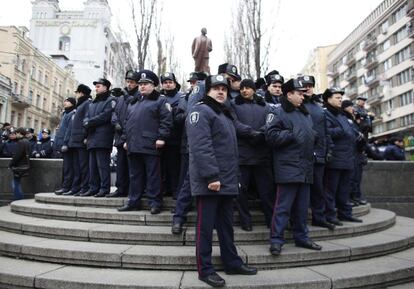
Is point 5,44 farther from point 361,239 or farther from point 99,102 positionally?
point 361,239

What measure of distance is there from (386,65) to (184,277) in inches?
2039

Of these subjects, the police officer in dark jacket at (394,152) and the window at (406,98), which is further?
the window at (406,98)

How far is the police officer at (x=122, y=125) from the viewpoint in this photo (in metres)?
6.58

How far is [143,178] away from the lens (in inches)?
235

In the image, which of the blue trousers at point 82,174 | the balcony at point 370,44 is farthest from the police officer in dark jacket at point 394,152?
the balcony at point 370,44

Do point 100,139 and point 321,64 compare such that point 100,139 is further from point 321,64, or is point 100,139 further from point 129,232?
point 321,64

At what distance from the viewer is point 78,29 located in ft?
200

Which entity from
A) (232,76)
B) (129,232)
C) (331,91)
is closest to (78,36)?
(232,76)

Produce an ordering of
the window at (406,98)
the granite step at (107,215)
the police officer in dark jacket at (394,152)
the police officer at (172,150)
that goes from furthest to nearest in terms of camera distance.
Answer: the window at (406,98) → the police officer in dark jacket at (394,152) → the police officer at (172,150) → the granite step at (107,215)

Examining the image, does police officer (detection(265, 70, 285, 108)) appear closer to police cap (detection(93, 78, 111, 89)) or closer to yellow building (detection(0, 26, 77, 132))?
police cap (detection(93, 78, 111, 89))

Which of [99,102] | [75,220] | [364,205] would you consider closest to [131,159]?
[75,220]

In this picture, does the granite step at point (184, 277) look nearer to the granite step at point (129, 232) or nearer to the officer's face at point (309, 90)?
the granite step at point (129, 232)

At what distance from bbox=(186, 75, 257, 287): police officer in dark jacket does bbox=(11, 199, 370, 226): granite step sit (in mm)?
1515

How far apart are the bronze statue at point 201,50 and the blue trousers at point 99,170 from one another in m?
4.28
